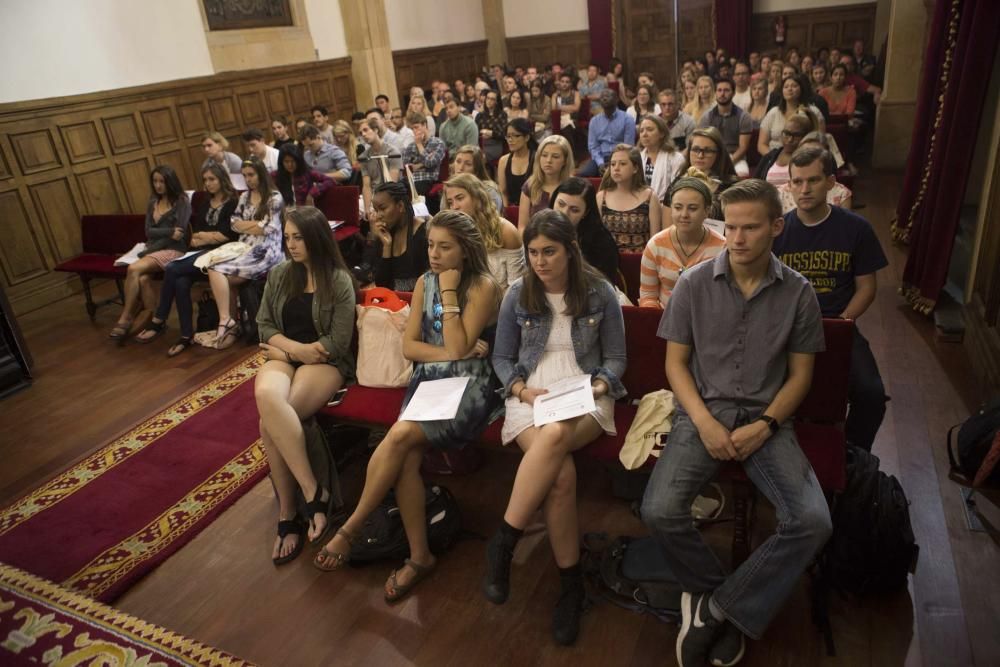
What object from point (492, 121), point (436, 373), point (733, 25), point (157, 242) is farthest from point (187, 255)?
point (733, 25)

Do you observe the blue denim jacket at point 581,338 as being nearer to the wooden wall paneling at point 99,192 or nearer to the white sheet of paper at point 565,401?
the white sheet of paper at point 565,401

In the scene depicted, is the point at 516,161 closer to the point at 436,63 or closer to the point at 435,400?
the point at 435,400

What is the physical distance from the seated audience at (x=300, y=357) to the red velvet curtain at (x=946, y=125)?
3.58 metres

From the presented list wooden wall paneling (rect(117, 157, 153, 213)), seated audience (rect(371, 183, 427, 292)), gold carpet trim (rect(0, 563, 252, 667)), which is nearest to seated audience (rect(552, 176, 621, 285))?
seated audience (rect(371, 183, 427, 292))

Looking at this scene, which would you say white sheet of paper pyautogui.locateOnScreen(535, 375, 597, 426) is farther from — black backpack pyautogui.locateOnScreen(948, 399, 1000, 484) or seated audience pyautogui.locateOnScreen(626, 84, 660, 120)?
seated audience pyautogui.locateOnScreen(626, 84, 660, 120)

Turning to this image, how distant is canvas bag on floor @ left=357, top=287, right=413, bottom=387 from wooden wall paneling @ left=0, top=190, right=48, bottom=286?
4710mm

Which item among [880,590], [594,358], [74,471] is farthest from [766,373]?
[74,471]

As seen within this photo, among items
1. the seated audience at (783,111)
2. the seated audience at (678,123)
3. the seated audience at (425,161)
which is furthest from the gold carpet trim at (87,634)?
the seated audience at (678,123)

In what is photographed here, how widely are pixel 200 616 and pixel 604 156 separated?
5200mm

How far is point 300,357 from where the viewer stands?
321 cm

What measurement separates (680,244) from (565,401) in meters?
0.99

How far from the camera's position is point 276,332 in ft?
10.9

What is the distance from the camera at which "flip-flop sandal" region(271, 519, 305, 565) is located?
2898 millimetres

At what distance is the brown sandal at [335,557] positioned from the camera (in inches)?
107
